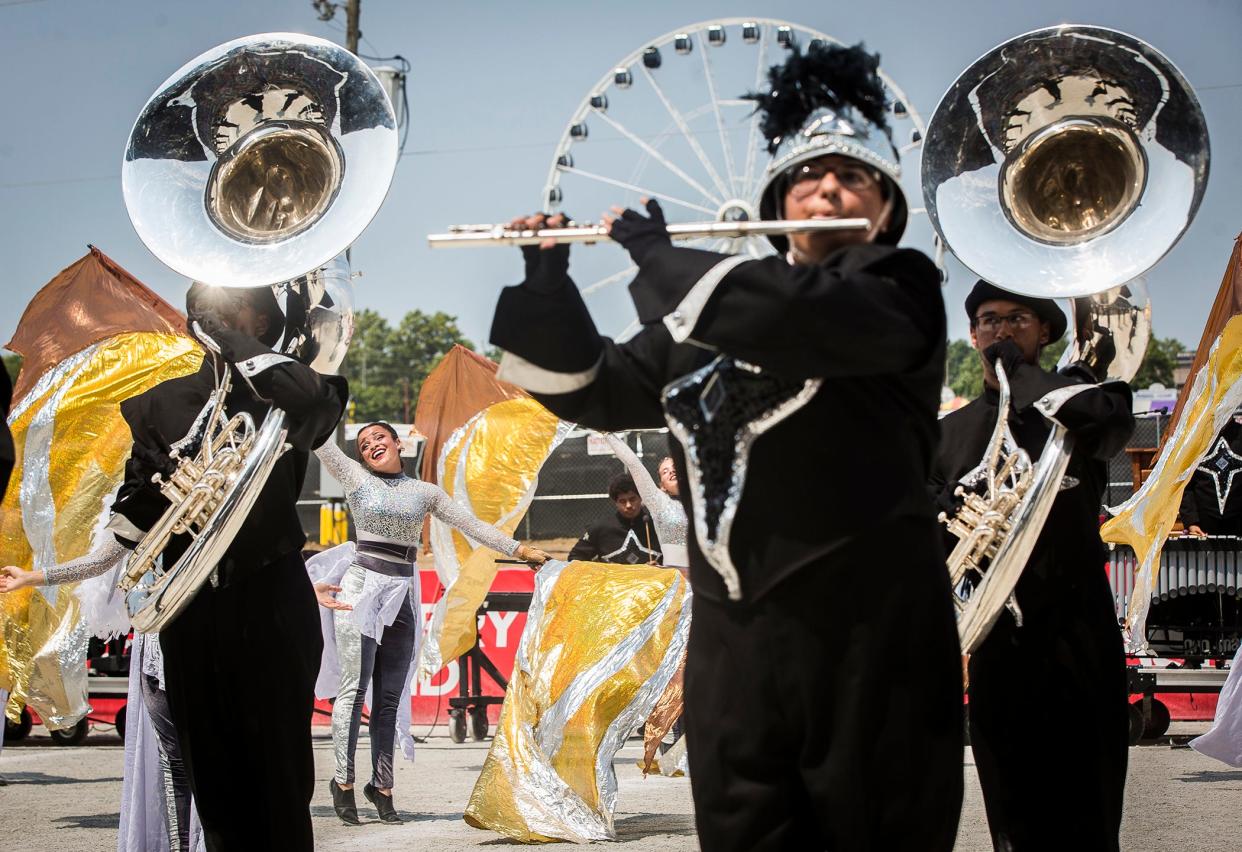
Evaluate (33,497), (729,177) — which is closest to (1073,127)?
(33,497)

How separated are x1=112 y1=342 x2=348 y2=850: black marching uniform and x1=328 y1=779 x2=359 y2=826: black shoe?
3.73 meters

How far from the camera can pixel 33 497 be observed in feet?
27.2

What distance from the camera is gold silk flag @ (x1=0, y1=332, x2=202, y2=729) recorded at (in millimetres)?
8227

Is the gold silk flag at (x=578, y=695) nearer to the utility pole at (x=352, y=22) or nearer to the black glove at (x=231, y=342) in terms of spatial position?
the black glove at (x=231, y=342)

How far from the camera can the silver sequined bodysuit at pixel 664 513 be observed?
9414mm

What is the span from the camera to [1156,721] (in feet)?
36.2

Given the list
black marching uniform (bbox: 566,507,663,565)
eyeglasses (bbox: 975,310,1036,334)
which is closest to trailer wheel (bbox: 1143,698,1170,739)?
black marching uniform (bbox: 566,507,663,565)

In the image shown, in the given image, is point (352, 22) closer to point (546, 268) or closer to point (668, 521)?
point (668, 521)

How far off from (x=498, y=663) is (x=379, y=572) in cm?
422

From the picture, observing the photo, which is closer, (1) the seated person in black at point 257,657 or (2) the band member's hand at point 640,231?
(2) the band member's hand at point 640,231

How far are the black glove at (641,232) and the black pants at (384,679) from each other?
5862mm

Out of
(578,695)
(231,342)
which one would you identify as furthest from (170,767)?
(578,695)

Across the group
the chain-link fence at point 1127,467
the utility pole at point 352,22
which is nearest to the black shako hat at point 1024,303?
the chain-link fence at point 1127,467

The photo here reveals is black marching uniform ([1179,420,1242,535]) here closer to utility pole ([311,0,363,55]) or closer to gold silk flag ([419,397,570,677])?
gold silk flag ([419,397,570,677])
